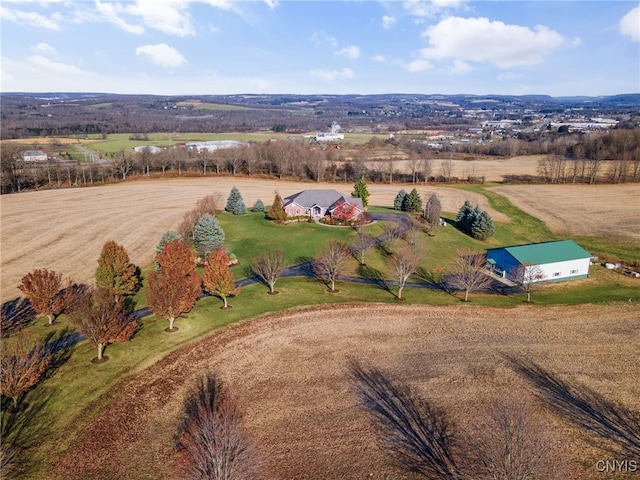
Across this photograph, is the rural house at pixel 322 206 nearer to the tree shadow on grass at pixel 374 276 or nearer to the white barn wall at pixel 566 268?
the tree shadow on grass at pixel 374 276

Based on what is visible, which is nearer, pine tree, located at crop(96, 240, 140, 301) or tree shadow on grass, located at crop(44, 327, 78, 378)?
tree shadow on grass, located at crop(44, 327, 78, 378)

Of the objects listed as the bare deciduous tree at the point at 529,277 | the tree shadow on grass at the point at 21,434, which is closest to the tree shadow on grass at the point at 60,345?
the tree shadow on grass at the point at 21,434

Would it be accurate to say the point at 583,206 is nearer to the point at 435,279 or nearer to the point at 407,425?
the point at 435,279

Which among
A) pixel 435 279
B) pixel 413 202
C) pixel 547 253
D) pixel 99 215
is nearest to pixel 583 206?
pixel 413 202

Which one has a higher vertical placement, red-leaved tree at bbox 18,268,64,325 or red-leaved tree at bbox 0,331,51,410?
red-leaved tree at bbox 18,268,64,325

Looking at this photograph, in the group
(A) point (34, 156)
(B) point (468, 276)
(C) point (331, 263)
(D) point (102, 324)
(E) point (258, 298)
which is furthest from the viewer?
(A) point (34, 156)

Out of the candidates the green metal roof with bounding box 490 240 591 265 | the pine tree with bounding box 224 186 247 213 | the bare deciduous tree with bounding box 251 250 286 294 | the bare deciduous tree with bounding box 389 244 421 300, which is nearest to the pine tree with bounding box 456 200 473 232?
the green metal roof with bounding box 490 240 591 265

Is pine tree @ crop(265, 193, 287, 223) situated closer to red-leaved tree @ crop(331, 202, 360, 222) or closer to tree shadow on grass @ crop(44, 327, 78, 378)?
red-leaved tree @ crop(331, 202, 360, 222)
